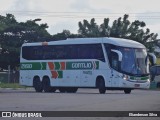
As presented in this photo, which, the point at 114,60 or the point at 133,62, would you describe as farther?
the point at 133,62

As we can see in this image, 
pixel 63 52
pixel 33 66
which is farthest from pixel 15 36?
pixel 63 52

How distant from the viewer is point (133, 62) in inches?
1406

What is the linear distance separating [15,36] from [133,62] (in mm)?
→ 37005

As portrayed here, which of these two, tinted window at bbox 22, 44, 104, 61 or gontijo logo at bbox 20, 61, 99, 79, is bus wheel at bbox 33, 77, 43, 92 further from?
tinted window at bbox 22, 44, 104, 61

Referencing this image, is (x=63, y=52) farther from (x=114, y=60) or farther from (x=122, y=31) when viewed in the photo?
(x=122, y=31)

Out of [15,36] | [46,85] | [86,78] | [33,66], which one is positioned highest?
[15,36]

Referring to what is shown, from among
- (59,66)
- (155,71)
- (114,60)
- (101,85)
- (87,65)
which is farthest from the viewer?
(155,71)

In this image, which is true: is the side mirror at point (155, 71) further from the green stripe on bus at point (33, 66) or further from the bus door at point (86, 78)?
the bus door at point (86, 78)

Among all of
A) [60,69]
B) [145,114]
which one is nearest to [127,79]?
[60,69]

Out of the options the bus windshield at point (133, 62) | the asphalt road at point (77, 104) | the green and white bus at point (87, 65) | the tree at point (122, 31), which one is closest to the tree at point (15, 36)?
the tree at point (122, 31)

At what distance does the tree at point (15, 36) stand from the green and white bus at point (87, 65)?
88.2ft

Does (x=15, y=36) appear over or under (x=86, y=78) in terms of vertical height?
over

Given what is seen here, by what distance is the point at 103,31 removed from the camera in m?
76.1

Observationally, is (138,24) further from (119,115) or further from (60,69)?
(119,115)
